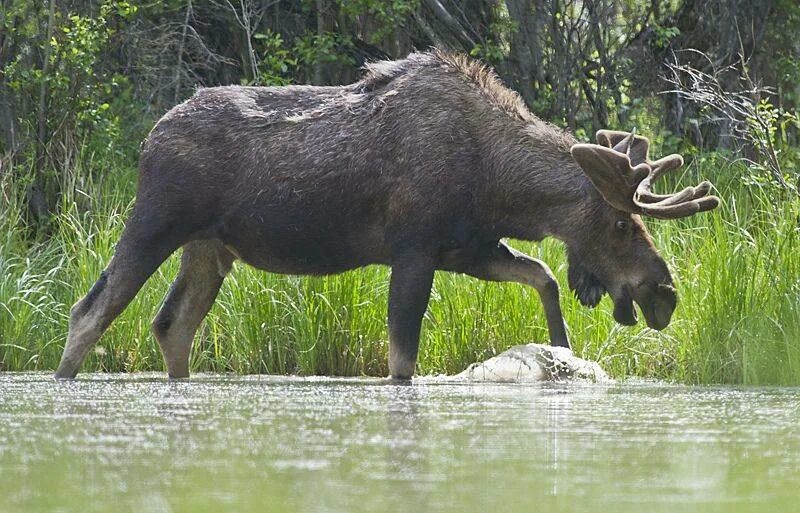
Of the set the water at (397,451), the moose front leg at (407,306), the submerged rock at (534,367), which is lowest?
the water at (397,451)

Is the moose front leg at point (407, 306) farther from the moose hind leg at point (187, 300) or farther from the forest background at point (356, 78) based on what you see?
the moose hind leg at point (187, 300)

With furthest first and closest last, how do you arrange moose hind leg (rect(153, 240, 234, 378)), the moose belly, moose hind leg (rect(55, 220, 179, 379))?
moose hind leg (rect(153, 240, 234, 378)), moose hind leg (rect(55, 220, 179, 379)), the moose belly

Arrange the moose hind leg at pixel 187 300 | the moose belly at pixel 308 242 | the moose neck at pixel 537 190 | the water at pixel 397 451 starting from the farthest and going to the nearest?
1. the moose hind leg at pixel 187 300
2. the moose belly at pixel 308 242
3. the moose neck at pixel 537 190
4. the water at pixel 397 451

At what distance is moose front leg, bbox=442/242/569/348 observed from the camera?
818 cm

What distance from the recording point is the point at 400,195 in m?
7.95

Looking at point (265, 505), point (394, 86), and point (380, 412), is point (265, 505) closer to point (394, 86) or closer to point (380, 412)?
point (380, 412)

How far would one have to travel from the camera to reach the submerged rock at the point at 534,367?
7902 millimetres

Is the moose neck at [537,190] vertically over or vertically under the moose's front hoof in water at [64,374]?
over

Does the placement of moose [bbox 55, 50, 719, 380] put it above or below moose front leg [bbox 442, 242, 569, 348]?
above

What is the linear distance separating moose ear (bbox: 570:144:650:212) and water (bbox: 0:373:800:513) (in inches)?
54.4

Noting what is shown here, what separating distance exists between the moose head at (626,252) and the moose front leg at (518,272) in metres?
0.18

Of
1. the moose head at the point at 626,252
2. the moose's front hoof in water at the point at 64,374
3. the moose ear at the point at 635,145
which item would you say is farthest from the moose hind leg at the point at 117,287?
the moose ear at the point at 635,145

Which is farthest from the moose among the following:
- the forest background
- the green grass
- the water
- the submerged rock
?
the water

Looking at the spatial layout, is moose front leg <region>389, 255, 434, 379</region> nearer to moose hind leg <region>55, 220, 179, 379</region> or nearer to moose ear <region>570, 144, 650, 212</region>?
moose ear <region>570, 144, 650, 212</region>
